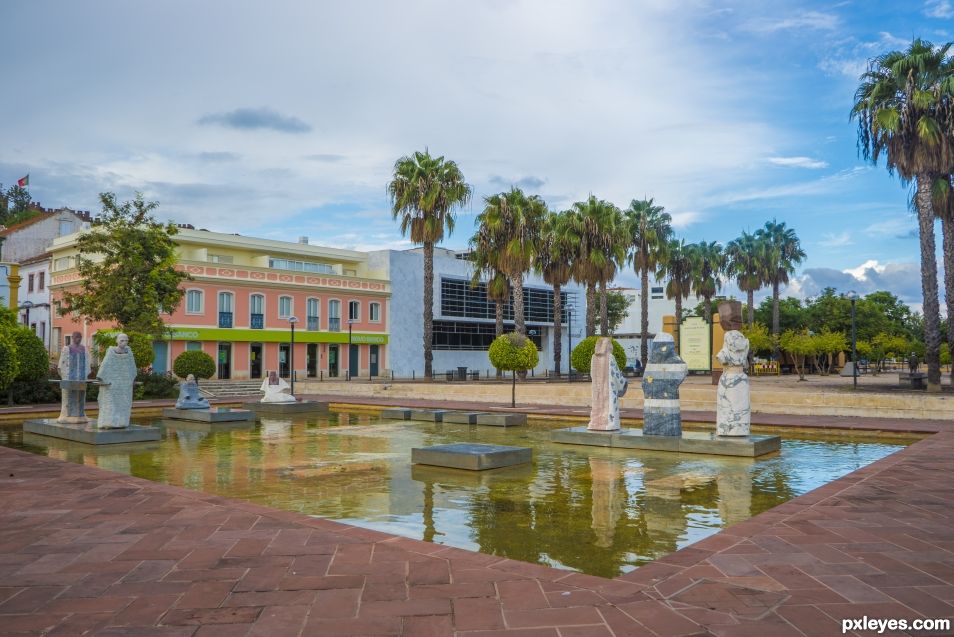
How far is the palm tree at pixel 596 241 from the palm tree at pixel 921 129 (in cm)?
1462

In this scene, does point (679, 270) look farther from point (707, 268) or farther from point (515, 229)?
point (515, 229)

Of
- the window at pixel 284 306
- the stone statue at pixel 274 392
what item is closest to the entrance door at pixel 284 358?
the window at pixel 284 306

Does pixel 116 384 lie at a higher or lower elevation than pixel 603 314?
lower

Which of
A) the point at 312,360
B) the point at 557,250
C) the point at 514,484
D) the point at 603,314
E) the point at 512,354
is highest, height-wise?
the point at 557,250

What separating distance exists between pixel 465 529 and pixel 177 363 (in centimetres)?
2941

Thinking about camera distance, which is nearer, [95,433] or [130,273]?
[95,433]

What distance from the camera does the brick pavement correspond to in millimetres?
4234

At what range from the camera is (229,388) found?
119 ft

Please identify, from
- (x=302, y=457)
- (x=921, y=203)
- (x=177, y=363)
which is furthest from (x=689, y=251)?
(x=302, y=457)

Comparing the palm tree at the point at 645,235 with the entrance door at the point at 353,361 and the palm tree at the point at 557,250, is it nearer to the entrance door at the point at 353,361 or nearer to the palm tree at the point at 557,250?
the palm tree at the point at 557,250

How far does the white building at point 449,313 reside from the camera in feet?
167

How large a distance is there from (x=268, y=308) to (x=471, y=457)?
3529cm

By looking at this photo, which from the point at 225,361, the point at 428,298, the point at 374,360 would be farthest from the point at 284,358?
the point at 428,298

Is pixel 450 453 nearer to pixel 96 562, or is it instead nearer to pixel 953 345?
pixel 96 562
